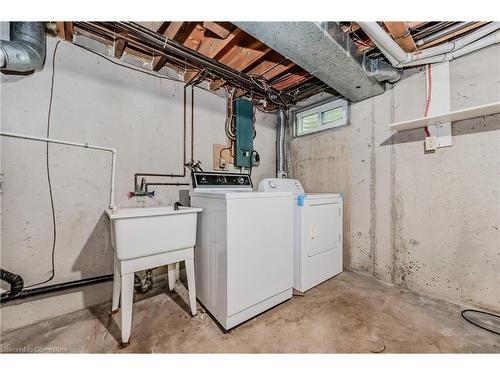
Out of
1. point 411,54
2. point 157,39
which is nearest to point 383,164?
point 411,54

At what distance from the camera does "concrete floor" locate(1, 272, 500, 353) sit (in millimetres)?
1300

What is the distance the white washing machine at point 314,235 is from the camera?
194 cm

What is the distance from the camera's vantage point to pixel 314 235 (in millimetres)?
2027

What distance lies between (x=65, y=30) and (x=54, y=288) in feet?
6.45

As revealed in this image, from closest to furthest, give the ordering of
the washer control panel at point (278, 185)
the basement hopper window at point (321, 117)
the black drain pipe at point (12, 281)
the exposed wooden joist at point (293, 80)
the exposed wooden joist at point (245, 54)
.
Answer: the black drain pipe at point (12, 281)
the exposed wooden joist at point (245, 54)
the washer control panel at point (278, 185)
the exposed wooden joist at point (293, 80)
the basement hopper window at point (321, 117)

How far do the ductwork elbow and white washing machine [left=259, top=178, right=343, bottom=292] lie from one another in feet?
6.46

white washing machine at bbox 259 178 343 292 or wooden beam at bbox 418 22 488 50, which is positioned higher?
wooden beam at bbox 418 22 488 50

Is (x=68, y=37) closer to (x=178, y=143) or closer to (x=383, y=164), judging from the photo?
(x=178, y=143)

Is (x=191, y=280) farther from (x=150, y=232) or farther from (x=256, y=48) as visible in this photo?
(x=256, y=48)

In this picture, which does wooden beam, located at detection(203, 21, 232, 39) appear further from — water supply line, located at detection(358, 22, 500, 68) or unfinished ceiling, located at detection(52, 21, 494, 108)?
water supply line, located at detection(358, 22, 500, 68)

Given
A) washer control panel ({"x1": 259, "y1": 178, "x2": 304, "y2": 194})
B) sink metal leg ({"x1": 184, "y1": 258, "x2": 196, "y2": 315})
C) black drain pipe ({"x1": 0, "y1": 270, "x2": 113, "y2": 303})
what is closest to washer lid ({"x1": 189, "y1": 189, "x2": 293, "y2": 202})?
washer control panel ({"x1": 259, "y1": 178, "x2": 304, "y2": 194})

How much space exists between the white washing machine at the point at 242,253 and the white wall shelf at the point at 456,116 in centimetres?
129

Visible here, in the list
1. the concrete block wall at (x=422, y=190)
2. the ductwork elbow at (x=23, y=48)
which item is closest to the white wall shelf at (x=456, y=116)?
the concrete block wall at (x=422, y=190)

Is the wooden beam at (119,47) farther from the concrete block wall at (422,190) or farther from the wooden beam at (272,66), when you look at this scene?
the concrete block wall at (422,190)
